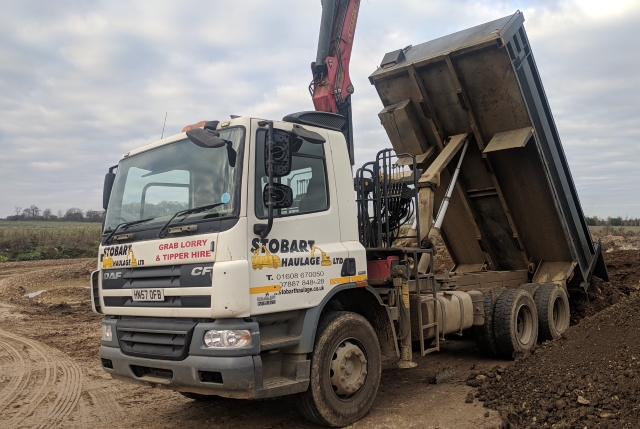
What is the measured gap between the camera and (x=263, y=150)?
14.2ft

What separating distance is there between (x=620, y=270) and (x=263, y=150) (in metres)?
9.38

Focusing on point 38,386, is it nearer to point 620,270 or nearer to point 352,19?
point 352,19

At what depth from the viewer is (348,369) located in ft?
15.5

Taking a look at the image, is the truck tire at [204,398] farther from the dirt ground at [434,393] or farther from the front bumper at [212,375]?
the front bumper at [212,375]

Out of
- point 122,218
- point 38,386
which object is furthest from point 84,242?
point 122,218

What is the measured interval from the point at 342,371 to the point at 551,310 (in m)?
4.26

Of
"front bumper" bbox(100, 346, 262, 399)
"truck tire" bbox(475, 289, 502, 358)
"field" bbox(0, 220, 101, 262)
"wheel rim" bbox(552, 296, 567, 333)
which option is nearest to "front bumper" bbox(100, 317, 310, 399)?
"front bumper" bbox(100, 346, 262, 399)

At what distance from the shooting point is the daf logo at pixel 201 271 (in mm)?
3980

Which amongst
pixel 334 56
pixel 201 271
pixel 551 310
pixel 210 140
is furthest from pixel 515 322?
pixel 210 140

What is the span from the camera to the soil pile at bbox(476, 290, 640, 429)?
14.6 feet

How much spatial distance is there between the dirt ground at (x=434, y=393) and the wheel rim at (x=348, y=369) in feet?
1.13

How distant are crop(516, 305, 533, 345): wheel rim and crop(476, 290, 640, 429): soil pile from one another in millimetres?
709

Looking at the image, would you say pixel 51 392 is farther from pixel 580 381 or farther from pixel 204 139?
pixel 580 381

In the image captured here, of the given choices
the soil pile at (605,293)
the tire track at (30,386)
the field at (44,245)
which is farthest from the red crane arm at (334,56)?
the field at (44,245)
